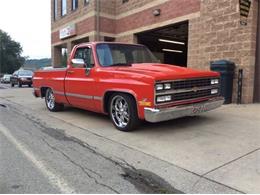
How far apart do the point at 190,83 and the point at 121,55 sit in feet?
6.61

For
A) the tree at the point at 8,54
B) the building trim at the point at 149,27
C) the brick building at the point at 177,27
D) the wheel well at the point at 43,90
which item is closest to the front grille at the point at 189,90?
the brick building at the point at 177,27

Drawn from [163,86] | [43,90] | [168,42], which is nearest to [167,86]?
[163,86]

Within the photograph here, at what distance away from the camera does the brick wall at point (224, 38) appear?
30.0 feet

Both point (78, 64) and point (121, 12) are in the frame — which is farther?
point (121, 12)

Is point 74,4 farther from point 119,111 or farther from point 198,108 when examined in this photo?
point 198,108

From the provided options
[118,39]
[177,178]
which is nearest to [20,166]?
[177,178]

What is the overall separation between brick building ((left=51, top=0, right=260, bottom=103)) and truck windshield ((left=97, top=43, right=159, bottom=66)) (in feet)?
12.6

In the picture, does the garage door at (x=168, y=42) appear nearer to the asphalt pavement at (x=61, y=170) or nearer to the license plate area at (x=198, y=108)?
the license plate area at (x=198, y=108)

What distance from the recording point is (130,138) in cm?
546

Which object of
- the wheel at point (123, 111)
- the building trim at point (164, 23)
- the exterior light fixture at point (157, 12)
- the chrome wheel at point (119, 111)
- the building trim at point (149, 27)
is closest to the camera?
the wheel at point (123, 111)

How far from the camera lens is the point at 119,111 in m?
6.09

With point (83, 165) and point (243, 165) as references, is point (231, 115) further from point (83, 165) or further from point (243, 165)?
point (83, 165)

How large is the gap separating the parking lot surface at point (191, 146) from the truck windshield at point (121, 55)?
1.56m

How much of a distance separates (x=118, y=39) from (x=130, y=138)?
12521 mm
